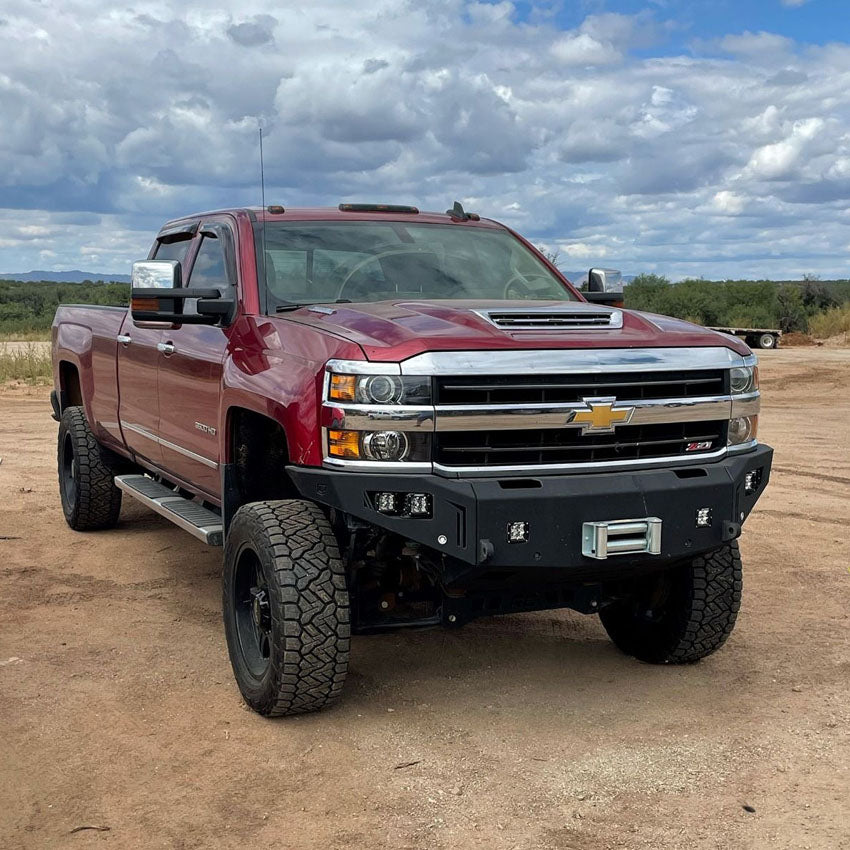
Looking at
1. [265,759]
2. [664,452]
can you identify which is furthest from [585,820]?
[664,452]

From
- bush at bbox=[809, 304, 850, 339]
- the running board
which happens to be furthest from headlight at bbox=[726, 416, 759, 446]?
bush at bbox=[809, 304, 850, 339]

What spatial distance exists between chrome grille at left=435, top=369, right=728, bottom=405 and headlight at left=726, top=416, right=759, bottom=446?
0.19 m

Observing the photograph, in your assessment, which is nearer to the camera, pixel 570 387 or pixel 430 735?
pixel 570 387

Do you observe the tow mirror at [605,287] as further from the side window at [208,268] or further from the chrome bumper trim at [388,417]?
the chrome bumper trim at [388,417]

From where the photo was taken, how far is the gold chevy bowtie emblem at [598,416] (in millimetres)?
4316

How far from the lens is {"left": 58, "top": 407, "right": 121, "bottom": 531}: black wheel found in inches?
315

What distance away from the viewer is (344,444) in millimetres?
4199

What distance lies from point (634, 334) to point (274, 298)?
1.72 metres

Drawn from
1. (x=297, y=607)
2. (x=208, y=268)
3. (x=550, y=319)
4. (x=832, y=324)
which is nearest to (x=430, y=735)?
(x=297, y=607)

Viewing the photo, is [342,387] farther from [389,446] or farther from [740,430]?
[740,430]

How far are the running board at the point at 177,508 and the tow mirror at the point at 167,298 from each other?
0.99 meters

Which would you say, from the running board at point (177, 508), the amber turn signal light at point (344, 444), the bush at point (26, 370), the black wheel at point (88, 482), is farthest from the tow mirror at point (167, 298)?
the bush at point (26, 370)

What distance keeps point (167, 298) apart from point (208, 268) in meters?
0.95

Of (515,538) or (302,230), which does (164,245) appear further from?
(515,538)
